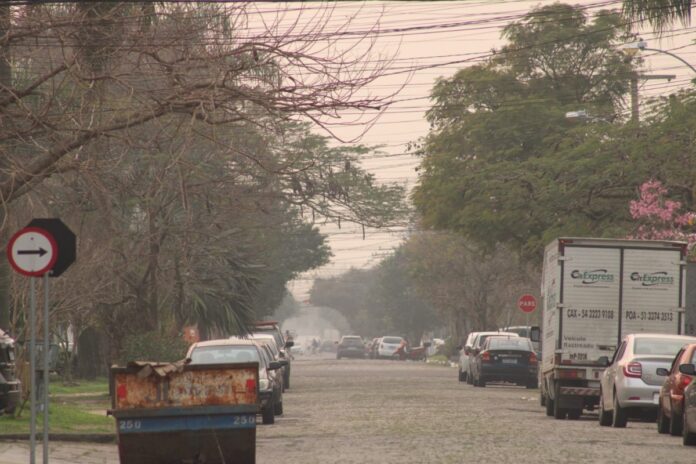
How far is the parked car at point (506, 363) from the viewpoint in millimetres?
41531

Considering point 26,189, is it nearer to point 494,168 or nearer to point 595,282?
point 595,282

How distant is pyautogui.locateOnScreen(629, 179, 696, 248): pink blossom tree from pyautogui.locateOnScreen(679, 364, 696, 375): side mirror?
1575 centimetres

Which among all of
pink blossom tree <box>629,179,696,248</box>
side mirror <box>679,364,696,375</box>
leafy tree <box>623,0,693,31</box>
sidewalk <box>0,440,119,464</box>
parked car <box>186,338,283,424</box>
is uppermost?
leafy tree <box>623,0,693,31</box>

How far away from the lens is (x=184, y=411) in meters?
15.8

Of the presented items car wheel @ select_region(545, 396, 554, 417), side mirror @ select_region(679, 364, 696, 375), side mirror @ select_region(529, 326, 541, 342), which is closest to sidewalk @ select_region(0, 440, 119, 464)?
side mirror @ select_region(679, 364, 696, 375)

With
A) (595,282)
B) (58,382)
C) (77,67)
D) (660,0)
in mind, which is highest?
(660,0)

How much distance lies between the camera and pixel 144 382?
15719 millimetres

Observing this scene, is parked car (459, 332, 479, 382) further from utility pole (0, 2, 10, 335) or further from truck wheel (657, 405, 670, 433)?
truck wheel (657, 405, 670, 433)

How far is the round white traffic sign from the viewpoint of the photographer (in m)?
16.1

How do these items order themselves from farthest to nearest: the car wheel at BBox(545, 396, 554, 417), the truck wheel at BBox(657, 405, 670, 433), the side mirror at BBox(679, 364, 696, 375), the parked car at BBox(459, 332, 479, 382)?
the parked car at BBox(459, 332, 479, 382) < the car wheel at BBox(545, 396, 554, 417) < the truck wheel at BBox(657, 405, 670, 433) < the side mirror at BBox(679, 364, 696, 375)

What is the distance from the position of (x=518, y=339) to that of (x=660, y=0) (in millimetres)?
18147

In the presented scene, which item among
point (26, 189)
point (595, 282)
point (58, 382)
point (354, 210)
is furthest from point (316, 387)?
point (26, 189)

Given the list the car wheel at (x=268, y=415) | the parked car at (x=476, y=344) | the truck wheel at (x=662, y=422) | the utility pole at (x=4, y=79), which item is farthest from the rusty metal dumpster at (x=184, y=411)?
the parked car at (x=476, y=344)

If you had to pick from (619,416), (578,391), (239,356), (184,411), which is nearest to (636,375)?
(619,416)
